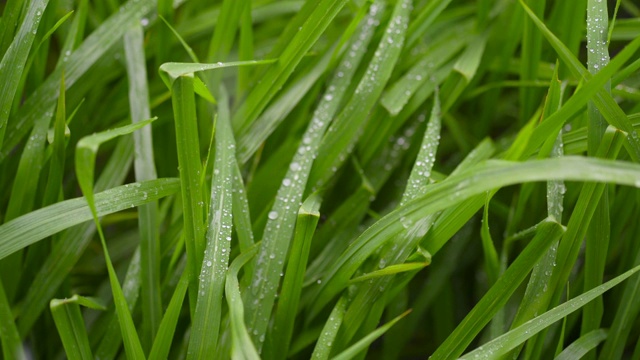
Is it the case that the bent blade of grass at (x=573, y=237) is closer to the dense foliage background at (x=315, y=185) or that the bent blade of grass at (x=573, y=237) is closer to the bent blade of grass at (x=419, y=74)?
the dense foliage background at (x=315, y=185)

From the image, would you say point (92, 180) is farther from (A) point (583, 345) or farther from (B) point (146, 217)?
(A) point (583, 345)

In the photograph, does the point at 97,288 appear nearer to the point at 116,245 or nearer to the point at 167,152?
the point at 116,245

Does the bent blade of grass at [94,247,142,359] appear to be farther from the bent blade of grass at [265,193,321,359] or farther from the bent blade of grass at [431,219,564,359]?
the bent blade of grass at [431,219,564,359]

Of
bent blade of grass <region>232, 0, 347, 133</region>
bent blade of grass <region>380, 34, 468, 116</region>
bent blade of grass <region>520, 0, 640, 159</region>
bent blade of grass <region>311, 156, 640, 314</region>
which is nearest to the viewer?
bent blade of grass <region>311, 156, 640, 314</region>

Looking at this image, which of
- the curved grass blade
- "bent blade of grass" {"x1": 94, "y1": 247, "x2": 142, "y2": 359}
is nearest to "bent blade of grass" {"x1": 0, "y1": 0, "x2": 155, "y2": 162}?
the curved grass blade

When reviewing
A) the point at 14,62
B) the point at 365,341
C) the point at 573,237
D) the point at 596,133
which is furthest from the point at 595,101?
the point at 14,62

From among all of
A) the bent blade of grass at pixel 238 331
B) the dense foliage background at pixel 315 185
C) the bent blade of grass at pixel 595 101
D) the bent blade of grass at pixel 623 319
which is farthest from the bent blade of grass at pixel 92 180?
the bent blade of grass at pixel 623 319
